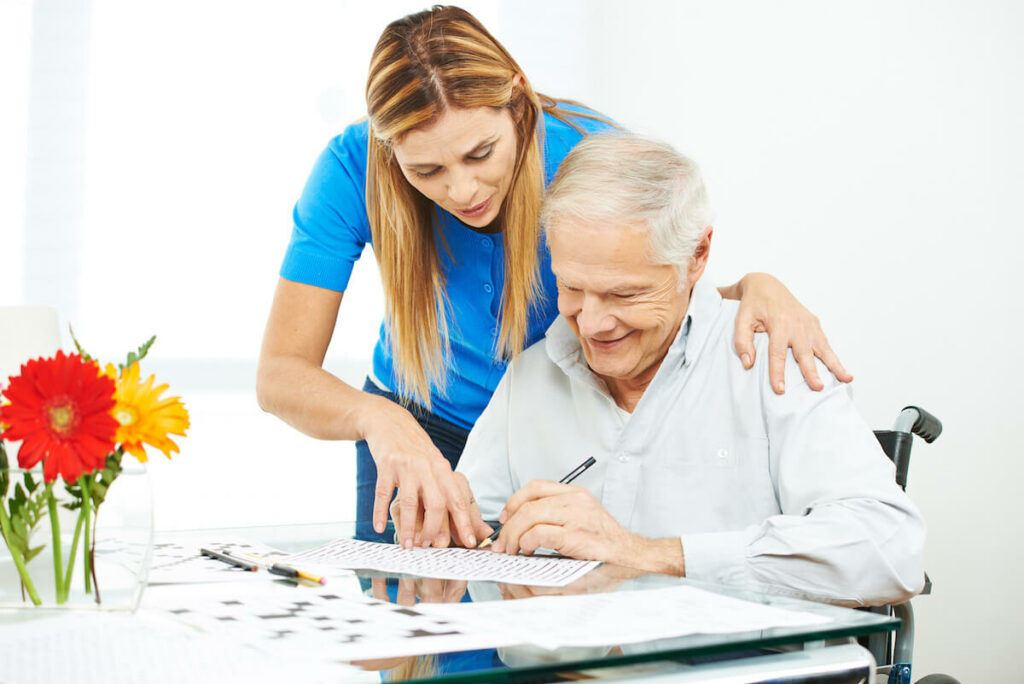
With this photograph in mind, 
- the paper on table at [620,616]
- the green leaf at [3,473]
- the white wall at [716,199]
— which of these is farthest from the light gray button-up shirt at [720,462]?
the white wall at [716,199]

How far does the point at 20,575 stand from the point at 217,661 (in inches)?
11.0

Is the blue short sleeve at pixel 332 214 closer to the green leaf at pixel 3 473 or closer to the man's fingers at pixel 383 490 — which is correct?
the man's fingers at pixel 383 490

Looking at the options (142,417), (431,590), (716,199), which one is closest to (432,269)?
(431,590)

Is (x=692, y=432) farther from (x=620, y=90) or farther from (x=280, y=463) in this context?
(x=620, y=90)

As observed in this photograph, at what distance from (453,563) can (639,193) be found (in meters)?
0.58

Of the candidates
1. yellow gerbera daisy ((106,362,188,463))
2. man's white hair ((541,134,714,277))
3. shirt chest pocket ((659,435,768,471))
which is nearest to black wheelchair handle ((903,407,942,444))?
shirt chest pocket ((659,435,768,471))

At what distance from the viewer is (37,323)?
1.70 meters

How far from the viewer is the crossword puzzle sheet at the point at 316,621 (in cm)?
78

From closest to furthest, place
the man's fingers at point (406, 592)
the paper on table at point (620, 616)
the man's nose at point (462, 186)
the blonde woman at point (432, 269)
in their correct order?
the paper on table at point (620, 616) < the man's fingers at point (406, 592) < the blonde woman at point (432, 269) < the man's nose at point (462, 186)

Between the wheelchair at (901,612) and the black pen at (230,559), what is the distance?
854 millimetres

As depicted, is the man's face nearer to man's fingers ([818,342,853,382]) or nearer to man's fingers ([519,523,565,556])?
man's fingers ([818,342,853,382])

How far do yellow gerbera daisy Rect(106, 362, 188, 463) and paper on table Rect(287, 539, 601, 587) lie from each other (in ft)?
1.23

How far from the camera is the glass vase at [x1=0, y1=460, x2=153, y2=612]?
882mm

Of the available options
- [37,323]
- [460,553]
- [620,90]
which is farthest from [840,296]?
[37,323]
